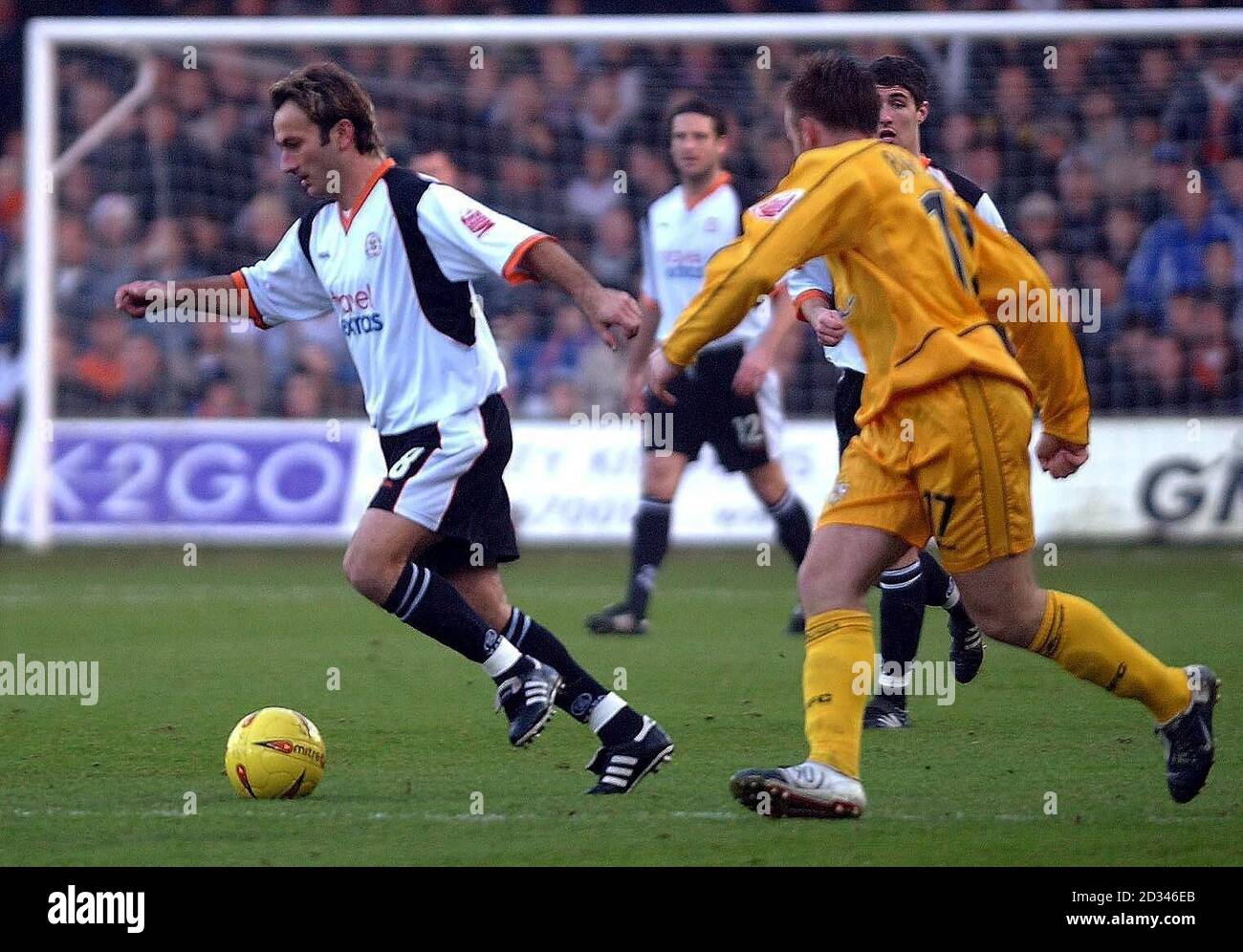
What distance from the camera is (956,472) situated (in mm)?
5055

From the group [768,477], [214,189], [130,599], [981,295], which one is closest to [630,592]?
[768,477]

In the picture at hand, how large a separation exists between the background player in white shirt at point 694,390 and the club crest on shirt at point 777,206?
4.50 metres

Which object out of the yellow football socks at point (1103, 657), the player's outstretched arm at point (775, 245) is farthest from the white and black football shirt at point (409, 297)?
the yellow football socks at point (1103, 657)

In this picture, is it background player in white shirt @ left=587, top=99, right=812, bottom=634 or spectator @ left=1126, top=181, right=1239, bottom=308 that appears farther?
spectator @ left=1126, top=181, right=1239, bottom=308

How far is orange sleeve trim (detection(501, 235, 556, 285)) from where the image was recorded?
5570 millimetres

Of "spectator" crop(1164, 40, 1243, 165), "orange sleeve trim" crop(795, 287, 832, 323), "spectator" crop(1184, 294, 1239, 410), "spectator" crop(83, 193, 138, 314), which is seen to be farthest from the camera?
"spectator" crop(83, 193, 138, 314)

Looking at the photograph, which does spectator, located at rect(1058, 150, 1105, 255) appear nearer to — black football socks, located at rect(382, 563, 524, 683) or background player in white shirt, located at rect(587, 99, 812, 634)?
background player in white shirt, located at rect(587, 99, 812, 634)

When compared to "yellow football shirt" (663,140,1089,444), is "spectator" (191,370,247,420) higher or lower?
lower

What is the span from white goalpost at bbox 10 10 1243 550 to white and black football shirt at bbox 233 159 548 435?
25.3 feet

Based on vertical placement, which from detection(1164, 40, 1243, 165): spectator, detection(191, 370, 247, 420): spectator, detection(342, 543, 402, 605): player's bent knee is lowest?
detection(342, 543, 402, 605): player's bent knee

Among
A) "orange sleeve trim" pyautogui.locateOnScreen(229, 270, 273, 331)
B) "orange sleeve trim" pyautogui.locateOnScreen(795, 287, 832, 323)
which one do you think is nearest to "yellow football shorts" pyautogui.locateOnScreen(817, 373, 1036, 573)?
"orange sleeve trim" pyautogui.locateOnScreen(795, 287, 832, 323)

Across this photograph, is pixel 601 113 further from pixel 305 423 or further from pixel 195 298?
pixel 195 298

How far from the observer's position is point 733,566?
13.4 meters

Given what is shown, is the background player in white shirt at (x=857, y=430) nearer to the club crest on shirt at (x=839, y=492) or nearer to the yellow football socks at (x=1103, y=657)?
the club crest on shirt at (x=839, y=492)
